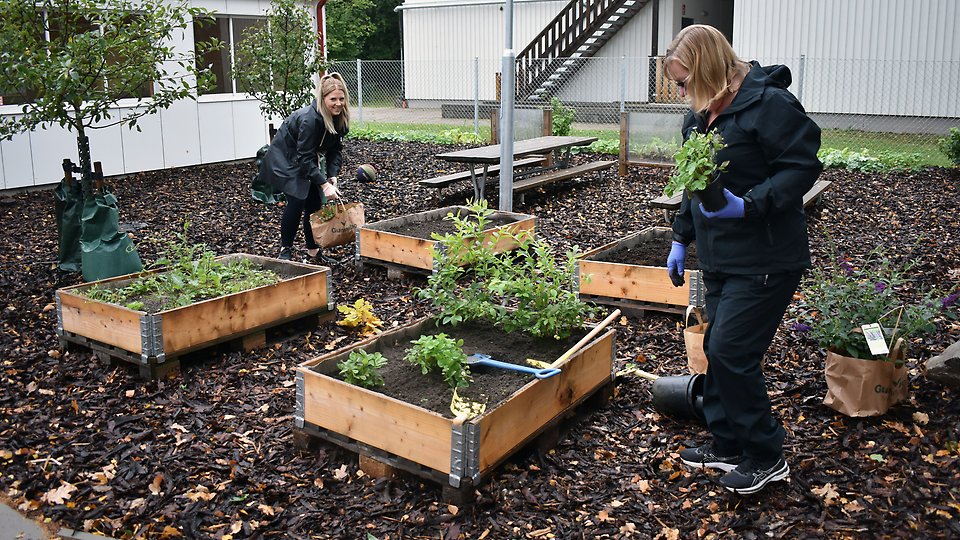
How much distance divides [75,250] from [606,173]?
322 inches

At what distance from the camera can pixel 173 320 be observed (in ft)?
16.0

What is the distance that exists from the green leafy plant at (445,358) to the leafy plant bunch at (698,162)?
4.38 feet

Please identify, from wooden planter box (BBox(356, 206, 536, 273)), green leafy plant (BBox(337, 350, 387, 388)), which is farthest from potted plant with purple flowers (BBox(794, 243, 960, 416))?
wooden planter box (BBox(356, 206, 536, 273))

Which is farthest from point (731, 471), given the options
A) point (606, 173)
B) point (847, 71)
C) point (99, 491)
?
point (847, 71)

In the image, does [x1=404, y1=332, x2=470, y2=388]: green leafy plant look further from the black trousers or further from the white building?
the white building

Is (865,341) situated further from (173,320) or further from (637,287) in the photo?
(173,320)

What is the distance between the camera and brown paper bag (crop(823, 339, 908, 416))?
162 inches

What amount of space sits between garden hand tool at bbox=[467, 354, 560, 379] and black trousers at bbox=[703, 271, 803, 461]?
28.7 inches

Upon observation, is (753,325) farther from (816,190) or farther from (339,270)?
(816,190)

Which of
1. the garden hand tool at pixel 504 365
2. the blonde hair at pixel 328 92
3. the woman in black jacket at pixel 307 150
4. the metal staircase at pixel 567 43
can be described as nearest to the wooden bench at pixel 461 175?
the woman in black jacket at pixel 307 150

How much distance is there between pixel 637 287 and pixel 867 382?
1.97m

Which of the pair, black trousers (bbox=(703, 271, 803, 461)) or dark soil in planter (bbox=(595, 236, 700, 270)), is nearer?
black trousers (bbox=(703, 271, 803, 461))

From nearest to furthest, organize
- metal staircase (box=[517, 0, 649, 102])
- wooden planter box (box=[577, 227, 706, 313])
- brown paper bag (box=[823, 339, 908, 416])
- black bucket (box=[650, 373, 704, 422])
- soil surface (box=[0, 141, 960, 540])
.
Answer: soil surface (box=[0, 141, 960, 540]) < brown paper bag (box=[823, 339, 908, 416]) < black bucket (box=[650, 373, 704, 422]) < wooden planter box (box=[577, 227, 706, 313]) < metal staircase (box=[517, 0, 649, 102])

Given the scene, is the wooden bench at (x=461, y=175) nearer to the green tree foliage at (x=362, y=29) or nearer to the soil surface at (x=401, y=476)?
the soil surface at (x=401, y=476)
